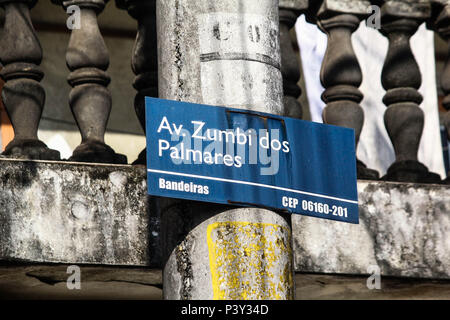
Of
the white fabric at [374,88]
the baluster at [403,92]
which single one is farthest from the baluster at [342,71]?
the white fabric at [374,88]

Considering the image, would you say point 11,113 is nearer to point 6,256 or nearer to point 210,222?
point 6,256

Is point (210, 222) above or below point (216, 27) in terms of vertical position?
below

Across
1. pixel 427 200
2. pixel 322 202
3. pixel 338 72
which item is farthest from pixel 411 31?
pixel 322 202

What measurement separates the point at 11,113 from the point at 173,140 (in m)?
1.35

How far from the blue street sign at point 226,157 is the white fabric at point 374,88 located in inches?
103

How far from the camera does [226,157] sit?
335 cm

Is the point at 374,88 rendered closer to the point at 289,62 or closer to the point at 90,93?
the point at 289,62

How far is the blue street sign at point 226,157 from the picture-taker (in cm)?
330

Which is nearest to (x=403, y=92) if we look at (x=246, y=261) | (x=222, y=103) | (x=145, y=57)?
(x=145, y=57)

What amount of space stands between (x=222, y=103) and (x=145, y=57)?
1.26 meters

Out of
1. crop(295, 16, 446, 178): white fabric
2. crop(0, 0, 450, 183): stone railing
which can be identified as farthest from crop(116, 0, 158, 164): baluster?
crop(295, 16, 446, 178): white fabric

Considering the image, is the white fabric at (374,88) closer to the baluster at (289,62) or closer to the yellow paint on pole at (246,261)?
the baluster at (289,62)

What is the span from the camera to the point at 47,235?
4.12 meters

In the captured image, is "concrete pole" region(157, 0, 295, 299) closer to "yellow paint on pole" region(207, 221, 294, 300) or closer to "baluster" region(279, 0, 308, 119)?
"yellow paint on pole" region(207, 221, 294, 300)
